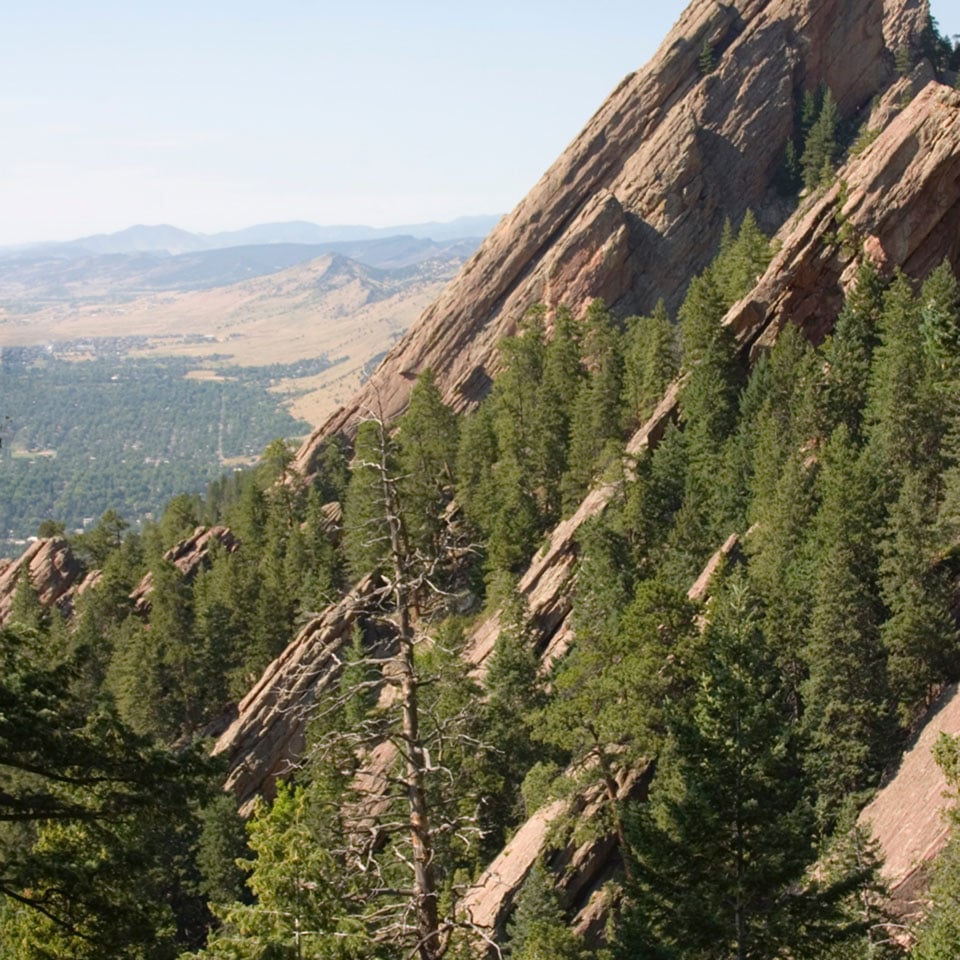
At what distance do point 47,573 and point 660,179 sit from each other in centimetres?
6948

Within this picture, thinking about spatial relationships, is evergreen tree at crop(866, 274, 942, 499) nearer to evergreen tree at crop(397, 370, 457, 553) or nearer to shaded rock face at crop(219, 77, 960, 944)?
shaded rock face at crop(219, 77, 960, 944)

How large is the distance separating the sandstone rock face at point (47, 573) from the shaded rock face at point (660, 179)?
25.3m

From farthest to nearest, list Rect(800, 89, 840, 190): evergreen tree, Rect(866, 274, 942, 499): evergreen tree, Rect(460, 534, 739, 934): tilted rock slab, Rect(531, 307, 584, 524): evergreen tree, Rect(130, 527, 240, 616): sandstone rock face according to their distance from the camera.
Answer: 1. Rect(800, 89, 840, 190): evergreen tree
2. Rect(130, 527, 240, 616): sandstone rock face
3. Rect(531, 307, 584, 524): evergreen tree
4. Rect(866, 274, 942, 499): evergreen tree
5. Rect(460, 534, 739, 934): tilted rock slab

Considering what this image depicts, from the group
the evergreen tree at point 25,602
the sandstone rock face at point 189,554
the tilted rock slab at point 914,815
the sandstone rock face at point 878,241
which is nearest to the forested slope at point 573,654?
the sandstone rock face at point 878,241

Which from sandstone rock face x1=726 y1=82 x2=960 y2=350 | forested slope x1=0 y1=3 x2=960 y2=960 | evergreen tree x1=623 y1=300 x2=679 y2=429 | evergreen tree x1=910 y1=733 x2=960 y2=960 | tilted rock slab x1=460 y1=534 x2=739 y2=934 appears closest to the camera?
forested slope x1=0 y1=3 x2=960 y2=960

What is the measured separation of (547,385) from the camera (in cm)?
6862

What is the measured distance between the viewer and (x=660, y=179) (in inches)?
3716

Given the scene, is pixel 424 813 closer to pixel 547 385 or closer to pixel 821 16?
pixel 547 385

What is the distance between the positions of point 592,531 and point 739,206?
191ft

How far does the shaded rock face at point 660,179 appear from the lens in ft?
298

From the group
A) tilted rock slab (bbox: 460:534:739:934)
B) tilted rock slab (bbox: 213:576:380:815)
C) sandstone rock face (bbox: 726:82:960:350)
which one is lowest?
tilted rock slab (bbox: 213:576:380:815)

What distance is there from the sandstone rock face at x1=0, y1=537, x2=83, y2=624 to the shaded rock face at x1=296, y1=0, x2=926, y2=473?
2530cm

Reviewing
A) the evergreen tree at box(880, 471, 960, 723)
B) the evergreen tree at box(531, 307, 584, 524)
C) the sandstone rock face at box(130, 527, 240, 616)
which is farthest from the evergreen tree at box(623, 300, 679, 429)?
the sandstone rock face at box(130, 527, 240, 616)

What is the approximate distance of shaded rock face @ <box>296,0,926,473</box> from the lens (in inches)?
3575
